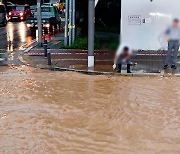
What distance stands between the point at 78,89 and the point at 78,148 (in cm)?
447

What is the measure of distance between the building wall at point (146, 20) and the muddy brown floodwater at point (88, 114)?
18.7 ft

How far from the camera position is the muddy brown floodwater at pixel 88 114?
7.11 m

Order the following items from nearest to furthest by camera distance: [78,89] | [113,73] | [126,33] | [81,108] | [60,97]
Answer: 1. [81,108]
2. [60,97]
3. [78,89]
4. [113,73]
5. [126,33]

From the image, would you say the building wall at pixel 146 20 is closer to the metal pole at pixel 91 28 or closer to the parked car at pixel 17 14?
the metal pole at pixel 91 28

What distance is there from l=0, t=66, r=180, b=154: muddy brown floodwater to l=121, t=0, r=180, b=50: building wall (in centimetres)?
570

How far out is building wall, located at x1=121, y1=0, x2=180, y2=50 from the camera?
1777cm

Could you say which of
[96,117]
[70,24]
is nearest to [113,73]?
[96,117]

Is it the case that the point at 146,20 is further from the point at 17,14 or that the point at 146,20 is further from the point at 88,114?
the point at 17,14

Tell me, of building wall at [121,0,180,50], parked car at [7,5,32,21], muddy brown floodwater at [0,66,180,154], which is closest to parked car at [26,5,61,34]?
building wall at [121,0,180,50]

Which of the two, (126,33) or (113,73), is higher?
(126,33)

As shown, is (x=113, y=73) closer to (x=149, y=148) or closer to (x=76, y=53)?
(x=76, y=53)

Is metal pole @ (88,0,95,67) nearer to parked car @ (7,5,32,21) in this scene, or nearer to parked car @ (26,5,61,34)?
parked car @ (26,5,61,34)

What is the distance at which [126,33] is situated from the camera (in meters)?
18.1

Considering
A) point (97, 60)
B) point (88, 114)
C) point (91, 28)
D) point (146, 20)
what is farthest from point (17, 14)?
point (88, 114)
